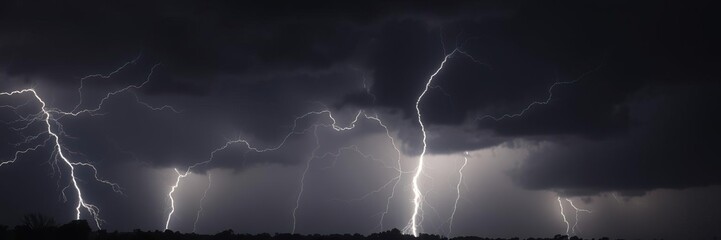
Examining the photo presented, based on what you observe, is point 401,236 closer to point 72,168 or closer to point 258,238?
point 258,238

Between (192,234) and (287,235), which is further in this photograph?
(287,235)

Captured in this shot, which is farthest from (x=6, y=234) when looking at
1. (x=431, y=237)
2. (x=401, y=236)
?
(x=431, y=237)

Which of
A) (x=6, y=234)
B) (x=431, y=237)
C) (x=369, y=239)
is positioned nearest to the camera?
(x=6, y=234)

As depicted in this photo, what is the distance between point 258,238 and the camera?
40844 millimetres

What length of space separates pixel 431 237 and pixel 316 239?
12.5m

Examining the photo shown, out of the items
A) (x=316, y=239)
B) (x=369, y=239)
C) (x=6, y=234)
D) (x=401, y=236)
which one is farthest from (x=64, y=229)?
(x=401, y=236)

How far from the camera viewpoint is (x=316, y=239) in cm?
4234

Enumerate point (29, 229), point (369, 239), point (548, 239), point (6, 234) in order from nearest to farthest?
1. point (29, 229)
2. point (6, 234)
3. point (369, 239)
4. point (548, 239)

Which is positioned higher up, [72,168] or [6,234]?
[72,168]

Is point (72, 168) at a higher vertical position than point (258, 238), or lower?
higher

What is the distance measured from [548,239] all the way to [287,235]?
22578 millimetres

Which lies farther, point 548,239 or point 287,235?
point 548,239

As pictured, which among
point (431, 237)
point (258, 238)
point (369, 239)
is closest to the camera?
point (258, 238)

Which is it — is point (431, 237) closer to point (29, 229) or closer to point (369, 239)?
point (369, 239)
